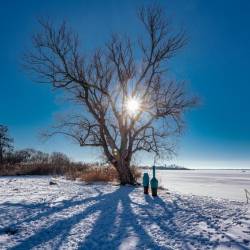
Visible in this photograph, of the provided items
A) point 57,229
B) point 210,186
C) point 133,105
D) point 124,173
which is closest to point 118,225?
point 57,229

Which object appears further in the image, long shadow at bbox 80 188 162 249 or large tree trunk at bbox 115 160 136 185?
large tree trunk at bbox 115 160 136 185

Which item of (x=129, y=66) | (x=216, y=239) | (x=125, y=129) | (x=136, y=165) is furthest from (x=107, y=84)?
(x=216, y=239)

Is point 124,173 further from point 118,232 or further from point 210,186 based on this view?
point 210,186

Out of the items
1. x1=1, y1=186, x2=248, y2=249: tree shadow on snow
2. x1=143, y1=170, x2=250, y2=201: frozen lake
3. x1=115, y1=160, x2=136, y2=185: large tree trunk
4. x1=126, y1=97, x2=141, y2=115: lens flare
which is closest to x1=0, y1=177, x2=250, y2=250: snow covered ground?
x1=1, y1=186, x2=248, y2=249: tree shadow on snow

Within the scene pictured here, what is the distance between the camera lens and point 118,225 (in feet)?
20.3

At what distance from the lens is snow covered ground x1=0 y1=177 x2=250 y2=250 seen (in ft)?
16.6

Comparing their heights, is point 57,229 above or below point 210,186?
below

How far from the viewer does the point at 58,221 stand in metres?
6.39

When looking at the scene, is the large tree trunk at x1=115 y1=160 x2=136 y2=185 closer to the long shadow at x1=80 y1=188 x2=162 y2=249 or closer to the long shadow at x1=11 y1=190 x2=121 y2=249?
the long shadow at x1=11 y1=190 x2=121 y2=249

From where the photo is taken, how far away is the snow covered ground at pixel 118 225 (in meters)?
5.06

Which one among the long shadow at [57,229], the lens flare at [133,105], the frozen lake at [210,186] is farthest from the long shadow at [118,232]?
the frozen lake at [210,186]

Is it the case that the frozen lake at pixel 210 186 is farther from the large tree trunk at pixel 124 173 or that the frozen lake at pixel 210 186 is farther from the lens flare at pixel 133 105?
the lens flare at pixel 133 105

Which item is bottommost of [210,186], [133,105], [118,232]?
[118,232]

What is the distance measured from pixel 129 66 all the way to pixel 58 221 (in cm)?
1174
